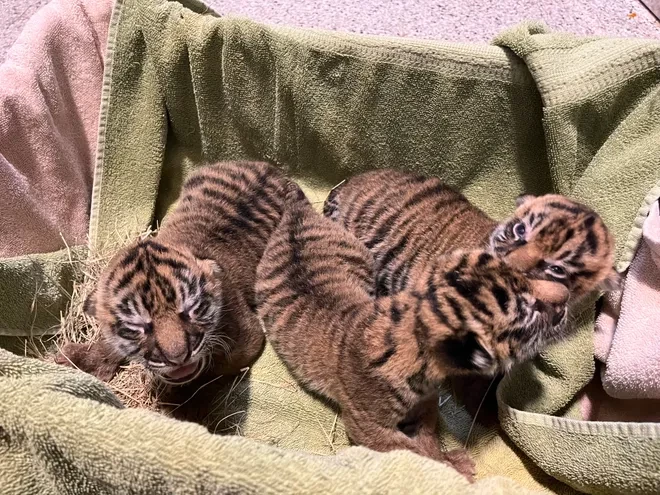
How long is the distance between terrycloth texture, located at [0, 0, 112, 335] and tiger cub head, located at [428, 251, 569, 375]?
4.64ft

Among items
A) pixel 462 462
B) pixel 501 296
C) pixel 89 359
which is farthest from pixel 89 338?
pixel 501 296

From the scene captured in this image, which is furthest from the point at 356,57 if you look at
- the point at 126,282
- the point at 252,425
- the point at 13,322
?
the point at 13,322

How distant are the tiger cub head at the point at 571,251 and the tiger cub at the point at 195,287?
91cm

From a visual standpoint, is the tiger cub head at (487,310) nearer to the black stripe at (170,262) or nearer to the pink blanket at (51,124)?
the black stripe at (170,262)

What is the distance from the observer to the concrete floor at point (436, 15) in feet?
9.64

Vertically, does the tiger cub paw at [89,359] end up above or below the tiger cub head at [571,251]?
below

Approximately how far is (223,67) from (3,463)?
156cm

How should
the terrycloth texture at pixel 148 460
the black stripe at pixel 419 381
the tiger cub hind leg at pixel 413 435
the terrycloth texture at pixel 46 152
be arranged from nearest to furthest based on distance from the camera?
the terrycloth texture at pixel 148 460 < the black stripe at pixel 419 381 < the tiger cub hind leg at pixel 413 435 < the terrycloth texture at pixel 46 152

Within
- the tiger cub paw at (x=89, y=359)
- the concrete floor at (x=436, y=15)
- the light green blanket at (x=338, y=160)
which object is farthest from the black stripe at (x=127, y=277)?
the concrete floor at (x=436, y=15)

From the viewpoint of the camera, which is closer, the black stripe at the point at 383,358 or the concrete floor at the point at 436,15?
the black stripe at the point at 383,358

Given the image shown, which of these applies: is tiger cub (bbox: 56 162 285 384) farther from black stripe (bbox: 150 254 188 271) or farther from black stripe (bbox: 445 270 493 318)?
black stripe (bbox: 445 270 493 318)

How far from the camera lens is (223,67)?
221cm

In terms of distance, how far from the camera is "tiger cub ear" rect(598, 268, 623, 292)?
1.69 m

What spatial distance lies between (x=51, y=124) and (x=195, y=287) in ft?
3.10
